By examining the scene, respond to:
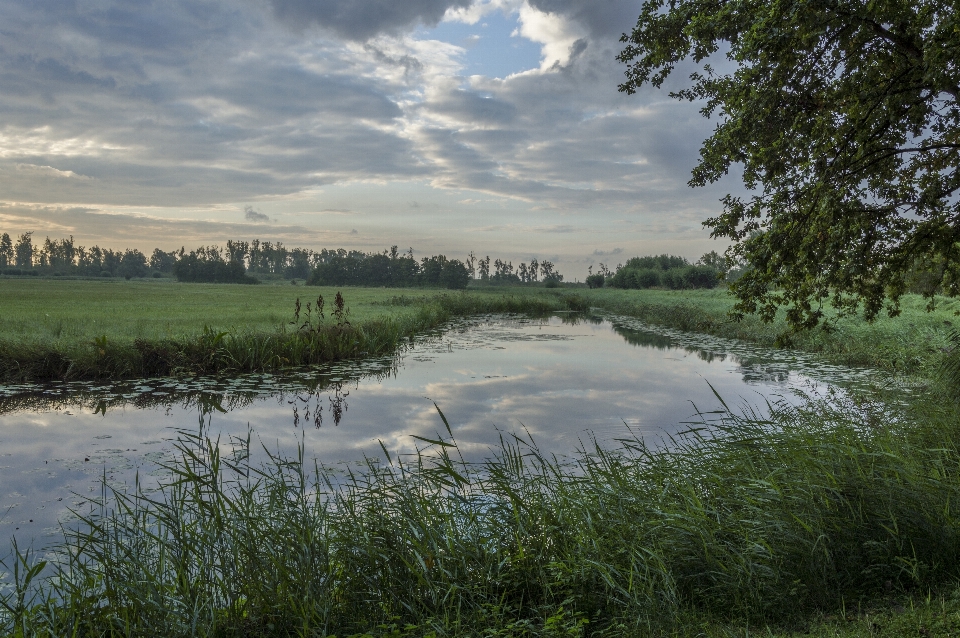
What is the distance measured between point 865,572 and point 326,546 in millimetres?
3667

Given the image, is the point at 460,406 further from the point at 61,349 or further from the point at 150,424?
the point at 61,349

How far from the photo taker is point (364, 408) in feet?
35.1

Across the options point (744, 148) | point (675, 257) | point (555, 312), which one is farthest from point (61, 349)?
point (675, 257)

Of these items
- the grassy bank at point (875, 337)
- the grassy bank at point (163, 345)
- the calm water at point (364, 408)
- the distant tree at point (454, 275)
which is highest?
the distant tree at point (454, 275)

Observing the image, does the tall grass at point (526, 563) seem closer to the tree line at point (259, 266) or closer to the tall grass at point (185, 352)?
the tall grass at point (185, 352)

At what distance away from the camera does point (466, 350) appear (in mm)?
19219

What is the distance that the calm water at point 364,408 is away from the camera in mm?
6969

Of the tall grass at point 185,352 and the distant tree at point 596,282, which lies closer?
the tall grass at point 185,352

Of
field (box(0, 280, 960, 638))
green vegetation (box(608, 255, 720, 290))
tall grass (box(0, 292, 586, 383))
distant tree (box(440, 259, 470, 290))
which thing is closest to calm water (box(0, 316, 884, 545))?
tall grass (box(0, 292, 586, 383))

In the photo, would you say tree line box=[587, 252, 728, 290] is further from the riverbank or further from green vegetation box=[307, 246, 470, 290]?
the riverbank

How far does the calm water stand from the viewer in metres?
6.97

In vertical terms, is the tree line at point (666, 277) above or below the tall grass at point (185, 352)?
above

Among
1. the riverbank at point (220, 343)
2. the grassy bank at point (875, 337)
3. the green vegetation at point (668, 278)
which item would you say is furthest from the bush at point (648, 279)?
the riverbank at point (220, 343)

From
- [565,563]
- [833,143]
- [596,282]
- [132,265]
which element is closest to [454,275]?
[596,282]
